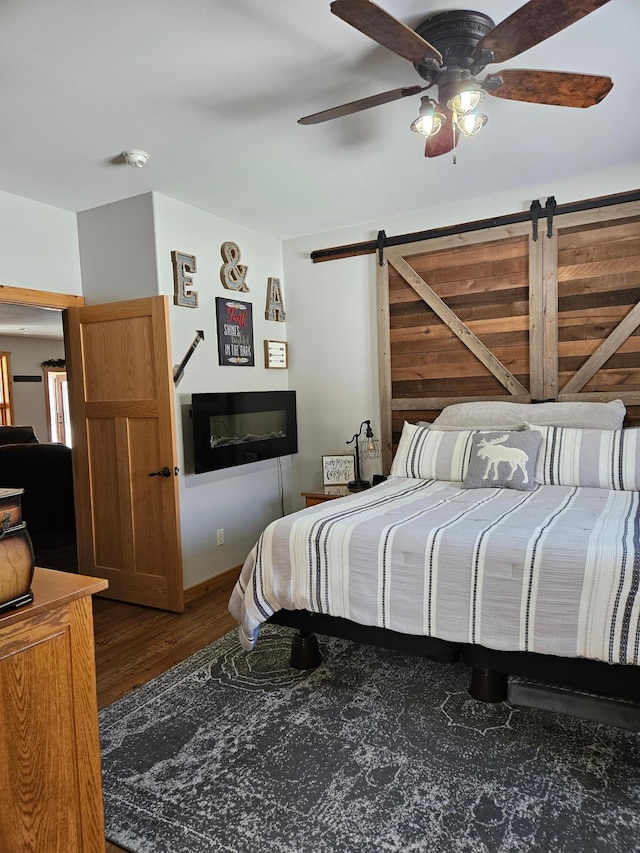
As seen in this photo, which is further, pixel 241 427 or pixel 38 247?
pixel 241 427

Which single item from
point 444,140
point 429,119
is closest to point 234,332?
point 444,140

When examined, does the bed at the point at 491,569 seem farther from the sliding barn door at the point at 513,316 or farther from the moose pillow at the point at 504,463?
the sliding barn door at the point at 513,316

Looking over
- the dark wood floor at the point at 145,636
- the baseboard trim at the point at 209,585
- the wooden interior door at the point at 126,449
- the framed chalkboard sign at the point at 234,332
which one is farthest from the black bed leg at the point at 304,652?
the framed chalkboard sign at the point at 234,332

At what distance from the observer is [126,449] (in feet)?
11.8

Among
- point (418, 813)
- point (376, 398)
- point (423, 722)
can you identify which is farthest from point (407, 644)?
point (376, 398)

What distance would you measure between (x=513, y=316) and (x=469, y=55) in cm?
215

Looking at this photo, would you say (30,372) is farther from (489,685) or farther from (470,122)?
(489,685)

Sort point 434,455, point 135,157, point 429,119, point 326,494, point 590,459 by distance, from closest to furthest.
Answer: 1. point 429,119
2. point 135,157
3. point 590,459
4. point 434,455
5. point 326,494

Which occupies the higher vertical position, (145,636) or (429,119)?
(429,119)

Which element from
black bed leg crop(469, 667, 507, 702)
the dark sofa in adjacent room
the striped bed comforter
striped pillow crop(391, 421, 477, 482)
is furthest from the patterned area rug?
the dark sofa in adjacent room

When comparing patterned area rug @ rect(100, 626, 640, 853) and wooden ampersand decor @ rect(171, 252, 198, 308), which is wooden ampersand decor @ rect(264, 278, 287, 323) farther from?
patterned area rug @ rect(100, 626, 640, 853)

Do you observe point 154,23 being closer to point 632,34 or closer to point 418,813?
point 632,34

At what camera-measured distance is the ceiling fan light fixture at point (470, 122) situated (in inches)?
85.5

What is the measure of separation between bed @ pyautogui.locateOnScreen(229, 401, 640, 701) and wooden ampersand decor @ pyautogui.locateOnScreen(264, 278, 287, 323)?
2.12 meters
